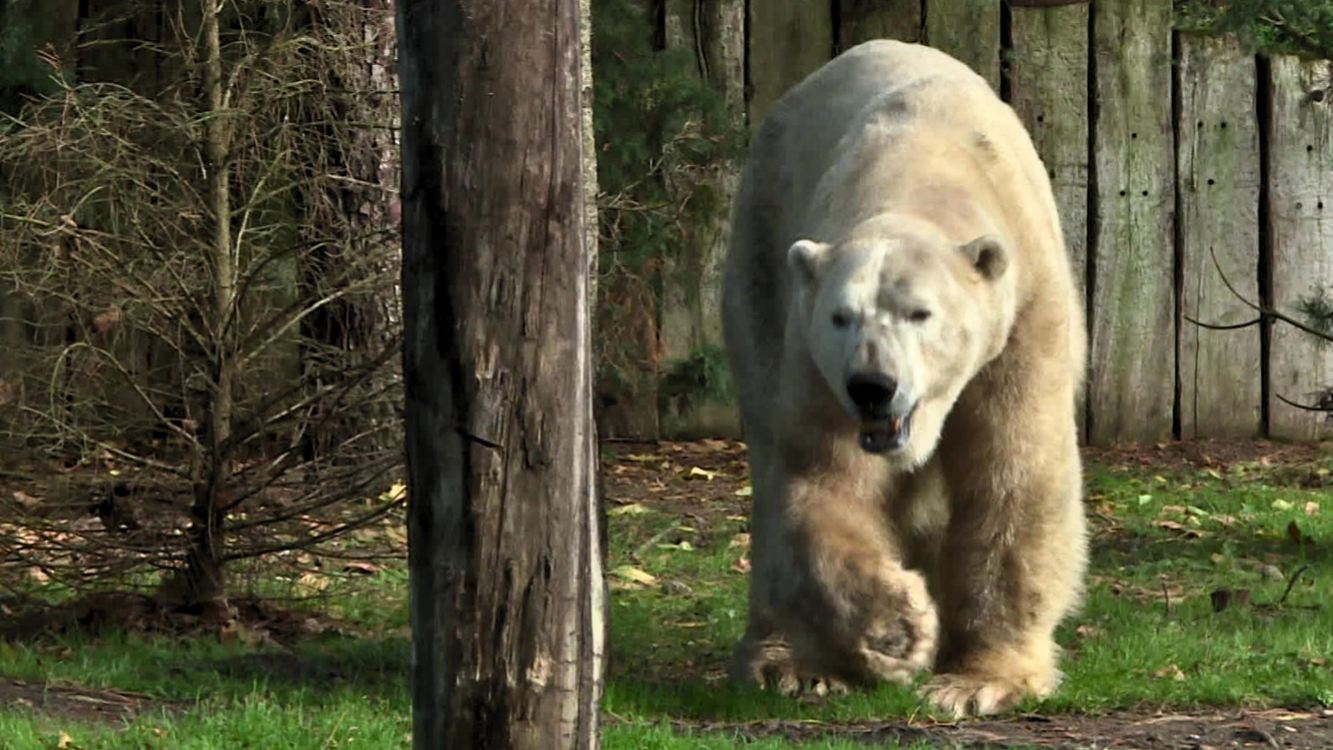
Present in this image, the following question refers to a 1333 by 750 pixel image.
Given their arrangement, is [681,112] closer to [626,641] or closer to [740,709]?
[626,641]

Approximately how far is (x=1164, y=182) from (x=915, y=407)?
604 cm

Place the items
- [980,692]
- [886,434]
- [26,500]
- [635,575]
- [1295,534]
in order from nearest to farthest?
[886,434]
[980,692]
[26,500]
[635,575]
[1295,534]

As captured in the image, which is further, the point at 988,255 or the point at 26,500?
the point at 26,500

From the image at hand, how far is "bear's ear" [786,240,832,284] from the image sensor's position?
5.96 meters

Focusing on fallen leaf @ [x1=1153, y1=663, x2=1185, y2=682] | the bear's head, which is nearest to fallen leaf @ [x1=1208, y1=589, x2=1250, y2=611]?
fallen leaf @ [x1=1153, y1=663, x2=1185, y2=682]

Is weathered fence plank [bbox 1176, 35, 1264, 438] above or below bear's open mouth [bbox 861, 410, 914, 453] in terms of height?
above

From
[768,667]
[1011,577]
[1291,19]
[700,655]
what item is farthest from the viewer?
[1291,19]

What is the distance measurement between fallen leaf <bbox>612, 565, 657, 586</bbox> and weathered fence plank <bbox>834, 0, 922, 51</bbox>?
393 centimetres

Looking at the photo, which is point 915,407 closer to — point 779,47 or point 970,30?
Result: point 779,47

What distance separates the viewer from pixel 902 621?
5.79 metres

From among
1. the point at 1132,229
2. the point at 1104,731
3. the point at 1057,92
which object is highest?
the point at 1057,92

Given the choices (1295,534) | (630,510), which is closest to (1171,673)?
(1295,534)

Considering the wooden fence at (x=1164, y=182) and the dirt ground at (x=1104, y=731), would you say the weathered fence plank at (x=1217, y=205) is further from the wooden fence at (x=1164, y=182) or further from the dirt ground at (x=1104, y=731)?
the dirt ground at (x=1104, y=731)

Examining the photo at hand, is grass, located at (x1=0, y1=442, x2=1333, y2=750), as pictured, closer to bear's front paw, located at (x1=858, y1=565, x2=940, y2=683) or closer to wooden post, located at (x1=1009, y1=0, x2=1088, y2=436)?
bear's front paw, located at (x1=858, y1=565, x2=940, y2=683)
